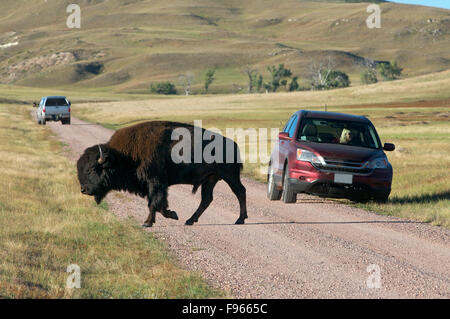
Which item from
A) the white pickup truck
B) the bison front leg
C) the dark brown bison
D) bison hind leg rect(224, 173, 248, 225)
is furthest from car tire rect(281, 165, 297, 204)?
the white pickup truck

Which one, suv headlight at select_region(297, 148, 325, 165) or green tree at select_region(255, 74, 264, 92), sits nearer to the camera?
suv headlight at select_region(297, 148, 325, 165)

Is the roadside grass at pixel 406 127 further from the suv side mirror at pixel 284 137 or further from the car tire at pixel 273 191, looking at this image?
the suv side mirror at pixel 284 137

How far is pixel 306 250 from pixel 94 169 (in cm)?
363

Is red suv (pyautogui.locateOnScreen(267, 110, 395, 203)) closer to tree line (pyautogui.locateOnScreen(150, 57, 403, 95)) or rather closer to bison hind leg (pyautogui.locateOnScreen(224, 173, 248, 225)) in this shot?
bison hind leg (pyautogui.locateOnScreen(224, 173, 248, 225))

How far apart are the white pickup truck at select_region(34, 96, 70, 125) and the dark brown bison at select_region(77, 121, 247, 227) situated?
3476 cm

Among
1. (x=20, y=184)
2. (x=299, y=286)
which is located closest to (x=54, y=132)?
(x=20, y=184)

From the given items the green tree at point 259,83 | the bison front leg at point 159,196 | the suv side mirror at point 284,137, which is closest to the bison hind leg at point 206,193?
the bison front leg at point 159,196

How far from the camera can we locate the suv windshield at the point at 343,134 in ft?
44.6

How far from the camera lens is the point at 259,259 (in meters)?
8.55

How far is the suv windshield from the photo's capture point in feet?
44.6

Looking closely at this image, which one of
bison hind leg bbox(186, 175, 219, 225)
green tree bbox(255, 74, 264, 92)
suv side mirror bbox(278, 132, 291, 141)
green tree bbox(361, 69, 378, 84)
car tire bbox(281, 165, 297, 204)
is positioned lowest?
green tree bbox(255, 74, 264, 92)

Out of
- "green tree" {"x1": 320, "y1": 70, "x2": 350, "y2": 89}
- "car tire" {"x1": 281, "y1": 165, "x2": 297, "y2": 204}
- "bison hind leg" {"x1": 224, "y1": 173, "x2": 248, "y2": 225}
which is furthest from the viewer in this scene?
"green tree" {"x1": 320, "y1": 70, "x2": 350, "y2": 89}

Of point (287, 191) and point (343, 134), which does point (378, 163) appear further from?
point (287, 191)
